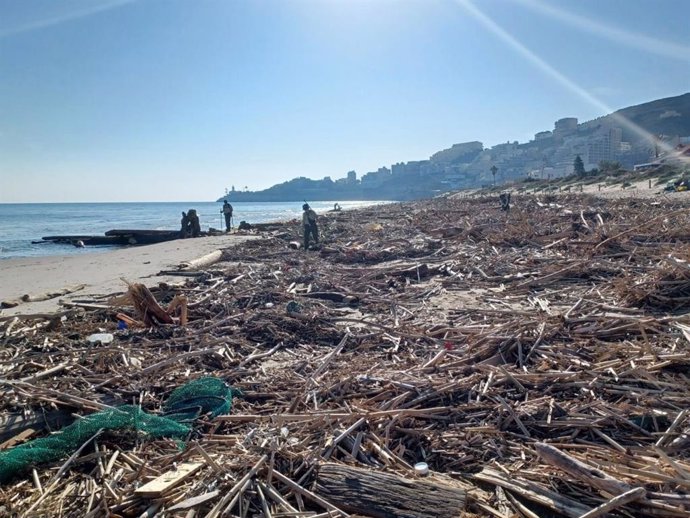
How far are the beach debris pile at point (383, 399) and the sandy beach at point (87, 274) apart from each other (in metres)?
2.28

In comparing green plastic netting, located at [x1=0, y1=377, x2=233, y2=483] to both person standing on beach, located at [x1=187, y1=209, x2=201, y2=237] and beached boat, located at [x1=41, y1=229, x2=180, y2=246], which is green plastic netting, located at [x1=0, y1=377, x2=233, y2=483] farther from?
beached boat, located at [x1=41, y1=229, x2=180, y2=246]

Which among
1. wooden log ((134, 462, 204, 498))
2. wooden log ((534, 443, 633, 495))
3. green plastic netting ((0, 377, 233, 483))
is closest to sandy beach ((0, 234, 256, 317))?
green plastic netting ((0, 377, 233, 483))

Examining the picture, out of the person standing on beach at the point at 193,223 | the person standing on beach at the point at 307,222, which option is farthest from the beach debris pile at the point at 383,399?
the person standing on beach at the point at 193,223

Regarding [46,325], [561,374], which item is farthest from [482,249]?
[46,325]

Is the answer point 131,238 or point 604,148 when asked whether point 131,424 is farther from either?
point 604,148

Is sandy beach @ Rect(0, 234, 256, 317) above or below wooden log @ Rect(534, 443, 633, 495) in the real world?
below

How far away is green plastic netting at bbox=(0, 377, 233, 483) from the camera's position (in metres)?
3.26

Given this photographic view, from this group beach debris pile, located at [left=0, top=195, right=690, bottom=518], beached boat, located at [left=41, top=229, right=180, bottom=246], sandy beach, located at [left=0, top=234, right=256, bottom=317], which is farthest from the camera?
beached boat, located at [left=41, top=229, right=180, bottom=246]

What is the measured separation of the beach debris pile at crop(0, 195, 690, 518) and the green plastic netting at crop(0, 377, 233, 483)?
0.09 m

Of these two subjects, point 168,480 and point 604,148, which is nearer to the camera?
point 168,480

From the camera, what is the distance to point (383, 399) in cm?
408

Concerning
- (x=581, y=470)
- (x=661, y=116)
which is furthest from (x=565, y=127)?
(x=581, y=470)

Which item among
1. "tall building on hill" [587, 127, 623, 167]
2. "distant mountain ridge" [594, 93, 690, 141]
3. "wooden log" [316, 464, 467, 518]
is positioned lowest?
"wooden log" [316, 464, 467, 518]

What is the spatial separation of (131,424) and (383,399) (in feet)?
7.16
